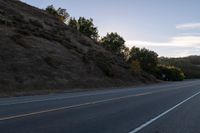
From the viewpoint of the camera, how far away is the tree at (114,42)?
4247 inches

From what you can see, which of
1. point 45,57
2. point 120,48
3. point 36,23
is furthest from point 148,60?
point 45,57

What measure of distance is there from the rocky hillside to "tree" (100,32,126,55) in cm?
3144

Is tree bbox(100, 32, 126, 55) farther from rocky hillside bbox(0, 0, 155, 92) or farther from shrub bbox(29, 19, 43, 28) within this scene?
shrub bbox(29, 19, 43, 28)

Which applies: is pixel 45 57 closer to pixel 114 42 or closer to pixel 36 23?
pixel 36 23

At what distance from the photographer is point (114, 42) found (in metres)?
108

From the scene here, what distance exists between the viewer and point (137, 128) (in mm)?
11367

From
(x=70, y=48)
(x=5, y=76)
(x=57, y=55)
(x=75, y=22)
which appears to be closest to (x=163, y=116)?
(x=5, y=76)

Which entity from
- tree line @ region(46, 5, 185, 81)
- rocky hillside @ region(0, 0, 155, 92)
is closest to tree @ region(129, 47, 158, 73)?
tree line @ region(46, 5, 185, 81)

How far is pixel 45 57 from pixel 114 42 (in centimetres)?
6043

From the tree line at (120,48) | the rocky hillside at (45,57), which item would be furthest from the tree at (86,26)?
the rocky hillside at (45,57)

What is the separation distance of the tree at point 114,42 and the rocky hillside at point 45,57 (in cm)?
3144

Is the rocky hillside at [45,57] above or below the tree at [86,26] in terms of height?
below

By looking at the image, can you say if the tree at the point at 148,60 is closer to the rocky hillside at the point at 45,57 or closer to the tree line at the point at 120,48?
the tree line at the point at 120,48

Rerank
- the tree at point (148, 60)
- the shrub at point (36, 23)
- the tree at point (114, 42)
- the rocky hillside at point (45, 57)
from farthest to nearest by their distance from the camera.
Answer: the tree at point (114, 42), the tree at point (148, 60), the shrub at point (36, 23), the rocky hillside at point (45, 57)
